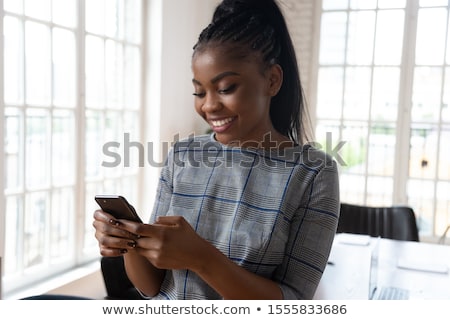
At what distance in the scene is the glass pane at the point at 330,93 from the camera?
3.01 metres

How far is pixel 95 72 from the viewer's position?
80.5 inches

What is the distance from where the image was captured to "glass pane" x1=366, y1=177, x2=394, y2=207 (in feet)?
9.64

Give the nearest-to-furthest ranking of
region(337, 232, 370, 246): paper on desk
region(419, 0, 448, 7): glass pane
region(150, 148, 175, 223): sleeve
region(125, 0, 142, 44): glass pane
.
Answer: region(150, 148, 175, 223): sleeve, region(337, 232, 370, 246): paper on desk, region(125, 0, 142, 44): glass pane, region(419, 0, 448, 7): glass pane

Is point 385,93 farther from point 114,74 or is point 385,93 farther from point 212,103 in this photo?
point 212,103

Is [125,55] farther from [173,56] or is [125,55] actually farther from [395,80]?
[395,80]

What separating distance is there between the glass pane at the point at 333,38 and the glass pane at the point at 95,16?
1.56 m

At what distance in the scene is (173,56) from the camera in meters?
2.52

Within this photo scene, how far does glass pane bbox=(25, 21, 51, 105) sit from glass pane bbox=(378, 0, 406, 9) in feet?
6.91

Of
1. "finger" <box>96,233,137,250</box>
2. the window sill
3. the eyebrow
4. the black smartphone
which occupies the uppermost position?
the eyebrow

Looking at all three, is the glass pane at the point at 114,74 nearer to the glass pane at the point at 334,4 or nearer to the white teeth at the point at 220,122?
the glass pane at the point at 334,4

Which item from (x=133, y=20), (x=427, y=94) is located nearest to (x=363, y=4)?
(x=427, y=94)

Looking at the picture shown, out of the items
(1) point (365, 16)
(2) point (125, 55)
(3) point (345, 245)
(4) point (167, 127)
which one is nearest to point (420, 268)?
(3) point (345, 245)

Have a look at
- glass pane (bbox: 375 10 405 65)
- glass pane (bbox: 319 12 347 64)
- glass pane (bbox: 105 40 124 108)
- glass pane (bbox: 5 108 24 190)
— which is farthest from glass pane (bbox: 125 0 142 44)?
glass pane (bbox: 375 10 405 65)

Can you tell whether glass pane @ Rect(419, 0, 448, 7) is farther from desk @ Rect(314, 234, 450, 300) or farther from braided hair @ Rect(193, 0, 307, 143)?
braided hair @ Rect(193, 0, 307, 143)
